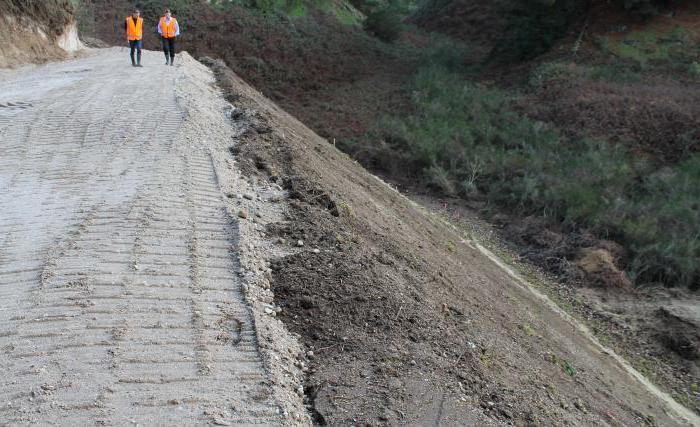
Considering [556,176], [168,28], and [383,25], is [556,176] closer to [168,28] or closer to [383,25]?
[168,28]

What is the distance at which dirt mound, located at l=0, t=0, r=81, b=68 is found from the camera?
13.8 metres

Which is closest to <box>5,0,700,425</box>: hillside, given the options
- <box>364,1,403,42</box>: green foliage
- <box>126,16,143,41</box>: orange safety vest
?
<box>126,16,143,41</box>: orange safety vest

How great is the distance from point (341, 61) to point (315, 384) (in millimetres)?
25174

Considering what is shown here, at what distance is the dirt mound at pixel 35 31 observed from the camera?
1383 centimetres

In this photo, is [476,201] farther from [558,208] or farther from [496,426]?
[496,426]

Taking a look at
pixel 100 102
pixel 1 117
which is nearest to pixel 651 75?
pixel 100 102

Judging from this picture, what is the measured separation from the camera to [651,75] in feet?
72.0

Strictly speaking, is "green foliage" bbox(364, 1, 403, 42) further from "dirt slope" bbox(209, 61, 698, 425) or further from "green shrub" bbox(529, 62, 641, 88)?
"dirt slope" bbox(209, 61, 698, 425)

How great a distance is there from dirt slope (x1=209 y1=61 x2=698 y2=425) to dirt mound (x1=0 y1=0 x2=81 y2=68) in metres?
8.68

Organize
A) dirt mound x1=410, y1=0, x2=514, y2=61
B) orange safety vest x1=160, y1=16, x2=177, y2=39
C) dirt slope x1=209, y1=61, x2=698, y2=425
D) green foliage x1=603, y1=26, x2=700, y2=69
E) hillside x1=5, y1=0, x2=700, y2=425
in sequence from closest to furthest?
dirt slope x1=209, y1=61, x2=698, y2=425, hillside x1=5, y1=0, x2=700, y2=425, orange safety vest x1=160, y1=16, x2=177, y2=39, green foliage x1=603, y1=26, x2=700, y2=69, dirt mound x1=410, y1=0, x2=514, y2=61

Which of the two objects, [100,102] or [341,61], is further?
[341,61]

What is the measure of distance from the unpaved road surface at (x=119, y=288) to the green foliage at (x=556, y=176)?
9490 mm

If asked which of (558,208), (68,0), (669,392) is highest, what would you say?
(68,0)

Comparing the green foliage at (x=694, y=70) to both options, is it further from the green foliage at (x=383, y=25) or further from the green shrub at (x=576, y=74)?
the green foliage at (x=383, y=25)
